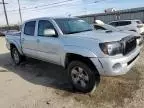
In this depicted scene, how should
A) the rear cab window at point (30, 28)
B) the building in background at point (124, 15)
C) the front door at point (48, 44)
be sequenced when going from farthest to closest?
the building in background at point (124, 15) → the rear cab window at point (30, 28) → the front door at point (48, 44)

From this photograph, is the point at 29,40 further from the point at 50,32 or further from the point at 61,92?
the point at 61,92

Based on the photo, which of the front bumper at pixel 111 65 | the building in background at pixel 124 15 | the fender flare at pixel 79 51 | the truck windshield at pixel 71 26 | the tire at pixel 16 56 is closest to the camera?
the front bumper at pixel 111 65

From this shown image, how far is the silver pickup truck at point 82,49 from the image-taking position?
595 cm

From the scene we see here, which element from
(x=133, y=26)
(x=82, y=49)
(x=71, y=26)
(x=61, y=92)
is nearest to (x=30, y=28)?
(x=71, y=26)

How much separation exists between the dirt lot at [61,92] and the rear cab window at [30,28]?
1.36m

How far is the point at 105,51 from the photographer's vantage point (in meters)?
5.91

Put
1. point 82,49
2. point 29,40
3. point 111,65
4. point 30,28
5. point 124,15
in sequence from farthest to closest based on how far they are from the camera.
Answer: point 124,15, point 30,28, point 29,40, point 82,49, point 111,65

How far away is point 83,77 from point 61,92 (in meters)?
0.73

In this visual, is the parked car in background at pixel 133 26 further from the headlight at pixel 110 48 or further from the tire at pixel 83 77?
the headlight at pixel 110 48

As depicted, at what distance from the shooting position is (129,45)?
642 cm

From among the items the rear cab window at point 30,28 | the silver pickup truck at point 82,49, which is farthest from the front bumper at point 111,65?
the rear cab window at point 30,28

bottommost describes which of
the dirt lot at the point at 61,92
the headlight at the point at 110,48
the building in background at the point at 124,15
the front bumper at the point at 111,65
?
the building in background at the point at 124,15

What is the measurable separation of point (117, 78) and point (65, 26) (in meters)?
2.04

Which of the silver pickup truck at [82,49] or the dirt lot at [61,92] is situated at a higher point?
the silver pickup truck at [82,49]
